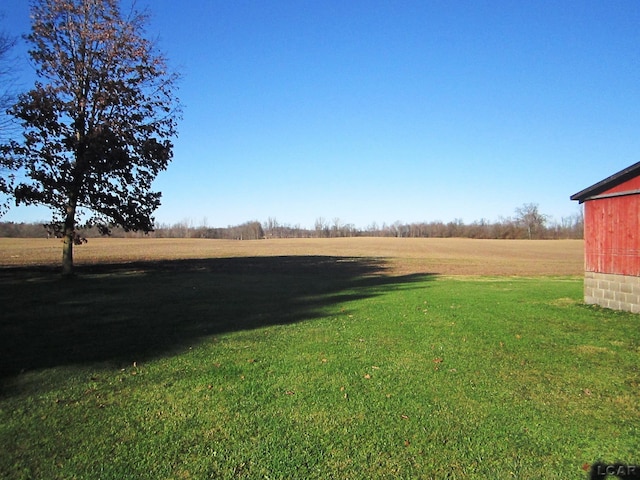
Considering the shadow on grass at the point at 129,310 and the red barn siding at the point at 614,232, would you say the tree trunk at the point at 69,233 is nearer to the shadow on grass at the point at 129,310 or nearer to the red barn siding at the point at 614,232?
the shadow on grass at the point at 129,310

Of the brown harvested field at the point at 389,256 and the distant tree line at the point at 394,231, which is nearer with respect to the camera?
the brown harvested field at the point at 389,256

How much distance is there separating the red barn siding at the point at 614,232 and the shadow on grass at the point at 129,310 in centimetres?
772

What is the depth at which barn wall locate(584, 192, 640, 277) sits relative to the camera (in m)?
11.8

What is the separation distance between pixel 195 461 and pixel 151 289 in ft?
47.1

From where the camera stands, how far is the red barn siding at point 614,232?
38.8 ft

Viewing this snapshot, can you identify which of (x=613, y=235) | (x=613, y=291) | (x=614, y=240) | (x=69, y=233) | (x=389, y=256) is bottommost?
(x=389, y=256)

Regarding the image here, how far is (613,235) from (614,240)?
15 cm

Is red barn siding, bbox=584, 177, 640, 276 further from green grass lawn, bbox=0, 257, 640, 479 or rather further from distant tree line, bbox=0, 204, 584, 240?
distant tree line, bbox=0, 204, 584, 240

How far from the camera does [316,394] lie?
5605 mm

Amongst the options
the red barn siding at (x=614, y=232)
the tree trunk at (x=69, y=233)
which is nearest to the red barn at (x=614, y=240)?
the red barn siding at (x=614, y=232)

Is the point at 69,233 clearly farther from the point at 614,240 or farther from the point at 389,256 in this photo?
the point at 389,256

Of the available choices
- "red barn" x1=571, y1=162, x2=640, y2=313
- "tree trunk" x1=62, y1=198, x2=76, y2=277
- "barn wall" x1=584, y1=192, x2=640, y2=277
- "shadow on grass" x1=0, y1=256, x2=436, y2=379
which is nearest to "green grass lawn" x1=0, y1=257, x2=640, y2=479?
"shadow on grass" x1=0, y1=256, x2=436, y2=379

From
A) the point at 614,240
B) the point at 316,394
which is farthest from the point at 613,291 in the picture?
the point at 316,394

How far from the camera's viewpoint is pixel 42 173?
19.6 m
